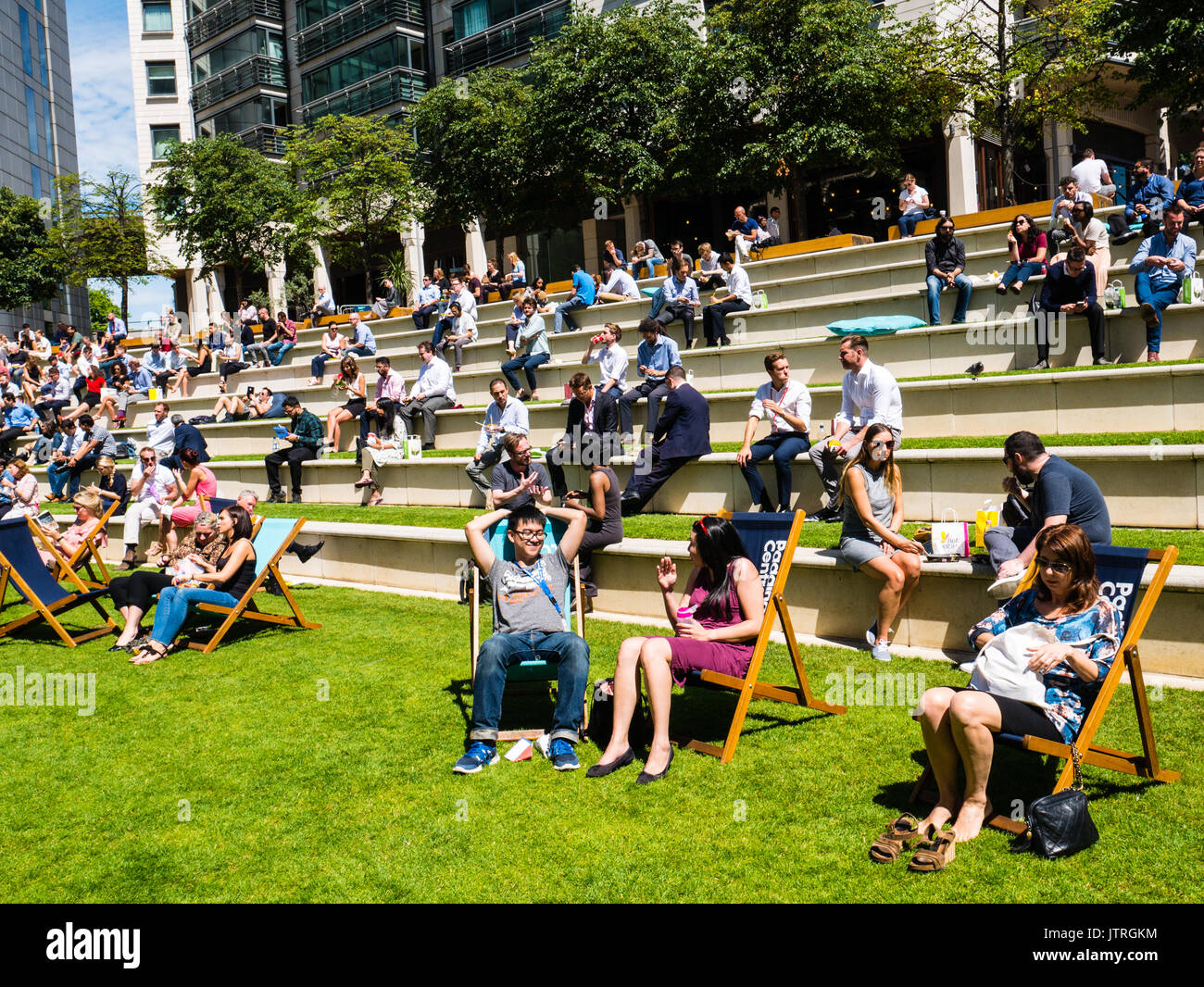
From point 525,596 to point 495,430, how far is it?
18.9 ft

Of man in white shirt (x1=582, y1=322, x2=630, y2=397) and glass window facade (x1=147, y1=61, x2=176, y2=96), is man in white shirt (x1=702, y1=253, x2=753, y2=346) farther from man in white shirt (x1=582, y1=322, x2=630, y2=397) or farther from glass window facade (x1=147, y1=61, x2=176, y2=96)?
glass window facade (x1=147, y1=61, x2=176, y2=96)

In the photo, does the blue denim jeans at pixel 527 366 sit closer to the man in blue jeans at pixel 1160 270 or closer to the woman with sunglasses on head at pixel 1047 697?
the man in blue jeans at pixel 1160 270

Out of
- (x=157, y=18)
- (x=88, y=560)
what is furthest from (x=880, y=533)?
(x=157, y=18)

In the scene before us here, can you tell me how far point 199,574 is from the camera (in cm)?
867

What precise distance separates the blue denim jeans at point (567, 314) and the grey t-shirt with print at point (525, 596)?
481 inches

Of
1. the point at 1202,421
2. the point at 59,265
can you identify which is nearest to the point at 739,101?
the point at 1202,421

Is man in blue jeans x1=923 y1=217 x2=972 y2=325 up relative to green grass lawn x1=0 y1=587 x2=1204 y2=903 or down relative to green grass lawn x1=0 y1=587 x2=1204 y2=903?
up

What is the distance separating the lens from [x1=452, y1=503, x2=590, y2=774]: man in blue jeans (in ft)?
18.2

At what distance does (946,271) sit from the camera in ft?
41.8

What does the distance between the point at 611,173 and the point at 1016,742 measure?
2417 centimetres

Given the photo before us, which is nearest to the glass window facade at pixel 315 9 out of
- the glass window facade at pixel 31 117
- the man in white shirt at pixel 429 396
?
the glass window facade at pixel 31 117

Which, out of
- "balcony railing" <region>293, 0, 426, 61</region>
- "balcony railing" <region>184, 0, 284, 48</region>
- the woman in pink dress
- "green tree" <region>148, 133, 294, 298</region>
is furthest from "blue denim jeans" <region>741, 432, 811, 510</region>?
"balcony railing" <region>184, 0, 284, 48</region>

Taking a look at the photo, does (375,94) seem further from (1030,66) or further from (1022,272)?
(1022,272)

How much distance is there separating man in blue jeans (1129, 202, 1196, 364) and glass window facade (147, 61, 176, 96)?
53627 millimetres
